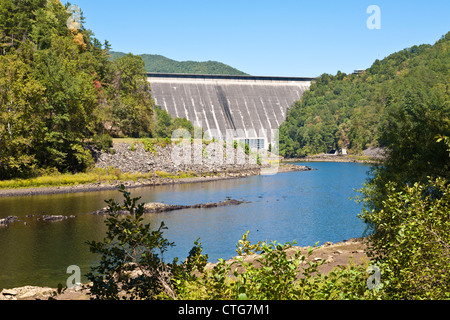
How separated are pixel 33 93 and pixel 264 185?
30743mm

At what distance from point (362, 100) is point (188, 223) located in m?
113

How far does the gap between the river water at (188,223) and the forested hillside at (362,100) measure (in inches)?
2431

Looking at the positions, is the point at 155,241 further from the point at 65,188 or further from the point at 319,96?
the point at 319,96

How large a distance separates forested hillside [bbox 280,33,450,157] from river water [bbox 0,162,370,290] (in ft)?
203

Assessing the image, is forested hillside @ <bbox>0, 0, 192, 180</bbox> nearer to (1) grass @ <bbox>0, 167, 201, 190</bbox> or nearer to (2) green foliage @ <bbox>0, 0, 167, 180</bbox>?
(2) green foliage @ <bbox>0, 0, 167, 180</bbox>

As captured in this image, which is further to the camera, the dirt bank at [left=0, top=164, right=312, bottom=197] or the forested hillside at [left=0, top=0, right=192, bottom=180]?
the forested hillside at [left=0, top=0, right=192, bottom=180]

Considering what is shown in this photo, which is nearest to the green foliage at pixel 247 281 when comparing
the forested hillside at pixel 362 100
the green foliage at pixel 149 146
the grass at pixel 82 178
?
the grass at pixel 82 178

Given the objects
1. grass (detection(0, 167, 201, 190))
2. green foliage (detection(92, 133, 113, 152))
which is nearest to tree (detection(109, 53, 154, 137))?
green foliage (detection(92, 133, 113, 152))

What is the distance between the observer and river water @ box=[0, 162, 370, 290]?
2536 centimetres

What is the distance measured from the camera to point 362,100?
456 feet

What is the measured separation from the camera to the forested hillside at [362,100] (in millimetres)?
117750

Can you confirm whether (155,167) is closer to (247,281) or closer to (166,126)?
(166,126)

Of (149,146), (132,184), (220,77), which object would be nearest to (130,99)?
(149,146)

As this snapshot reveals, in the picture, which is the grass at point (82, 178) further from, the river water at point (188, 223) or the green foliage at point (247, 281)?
the green foliage at point (247, 281)
